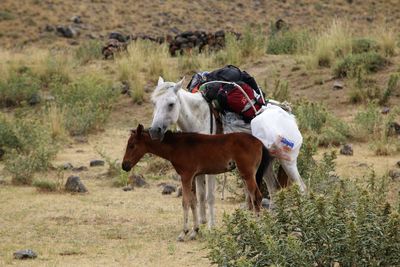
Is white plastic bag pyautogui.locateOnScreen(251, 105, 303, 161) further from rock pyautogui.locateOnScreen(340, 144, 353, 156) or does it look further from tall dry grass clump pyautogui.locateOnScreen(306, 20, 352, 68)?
tall dry grass clump pyautogui.locateOnScreen(306, 20, 352, 68)

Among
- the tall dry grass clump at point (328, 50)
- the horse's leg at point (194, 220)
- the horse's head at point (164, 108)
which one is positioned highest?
the horse's head at point (164, 108)

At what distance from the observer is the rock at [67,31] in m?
36.3

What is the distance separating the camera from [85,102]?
1873cm

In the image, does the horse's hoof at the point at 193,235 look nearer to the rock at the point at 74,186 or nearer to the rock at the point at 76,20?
the rock at the point at 74,186

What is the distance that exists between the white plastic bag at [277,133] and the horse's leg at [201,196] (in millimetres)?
1036

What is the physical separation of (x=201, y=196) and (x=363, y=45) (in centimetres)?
1170

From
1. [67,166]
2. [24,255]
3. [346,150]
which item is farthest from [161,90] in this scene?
[346,150]

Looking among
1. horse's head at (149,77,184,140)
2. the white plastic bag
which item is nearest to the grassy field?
the white plastic bag

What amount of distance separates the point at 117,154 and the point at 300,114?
311 centimetres

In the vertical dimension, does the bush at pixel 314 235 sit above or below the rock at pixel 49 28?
above

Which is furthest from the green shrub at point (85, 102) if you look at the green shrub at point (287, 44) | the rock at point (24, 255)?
the rock at point (24, 255)

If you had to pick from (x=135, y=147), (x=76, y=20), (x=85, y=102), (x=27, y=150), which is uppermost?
(x=135, y=147)

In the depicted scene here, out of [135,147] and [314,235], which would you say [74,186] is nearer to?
[135,147]

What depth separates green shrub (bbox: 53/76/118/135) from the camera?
1750 cm
